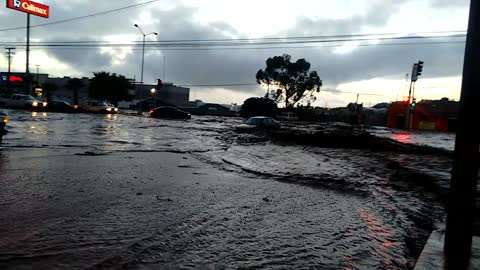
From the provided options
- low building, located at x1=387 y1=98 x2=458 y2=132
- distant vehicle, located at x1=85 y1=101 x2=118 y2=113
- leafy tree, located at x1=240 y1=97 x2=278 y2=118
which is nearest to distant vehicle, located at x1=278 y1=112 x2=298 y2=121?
leafy tree, located at x1=240 y1=97 x2=278 y2=118

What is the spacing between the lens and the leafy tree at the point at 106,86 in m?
79.1

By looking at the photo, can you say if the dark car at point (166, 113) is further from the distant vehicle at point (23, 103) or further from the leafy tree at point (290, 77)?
the leafy tree at point (290, 77)

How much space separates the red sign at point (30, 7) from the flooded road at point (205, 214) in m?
57.6

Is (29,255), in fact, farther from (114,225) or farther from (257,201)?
(257,201)

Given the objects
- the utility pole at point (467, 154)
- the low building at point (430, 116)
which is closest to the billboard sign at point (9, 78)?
the low building at point (430, 116)

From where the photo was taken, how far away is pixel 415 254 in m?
5.33

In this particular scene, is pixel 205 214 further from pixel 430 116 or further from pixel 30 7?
pixel 30 7

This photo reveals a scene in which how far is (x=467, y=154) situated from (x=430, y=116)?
62.0m

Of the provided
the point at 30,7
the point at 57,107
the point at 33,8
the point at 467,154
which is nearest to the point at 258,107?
the point at 57,107

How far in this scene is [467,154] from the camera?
15.4 ft

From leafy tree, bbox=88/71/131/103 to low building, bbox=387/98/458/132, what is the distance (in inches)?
1969

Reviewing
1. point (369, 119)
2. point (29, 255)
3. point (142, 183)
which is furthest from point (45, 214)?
point (369, 119)

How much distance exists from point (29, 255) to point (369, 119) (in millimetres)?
74447

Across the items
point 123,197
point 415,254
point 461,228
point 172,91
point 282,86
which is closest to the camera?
point 461,228
